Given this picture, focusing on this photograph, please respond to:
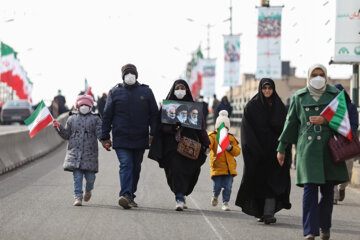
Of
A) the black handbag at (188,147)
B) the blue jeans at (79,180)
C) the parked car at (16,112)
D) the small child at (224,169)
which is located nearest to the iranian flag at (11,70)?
the parked car at (16,112)

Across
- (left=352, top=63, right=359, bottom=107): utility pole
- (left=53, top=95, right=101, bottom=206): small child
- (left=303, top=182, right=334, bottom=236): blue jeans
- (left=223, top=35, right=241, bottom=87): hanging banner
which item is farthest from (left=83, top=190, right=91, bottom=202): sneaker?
(left=223, top=35, right=241, bottom=87): hanging banner

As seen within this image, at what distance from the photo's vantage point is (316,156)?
29.1 feet

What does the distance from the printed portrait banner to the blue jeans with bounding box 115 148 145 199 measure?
2.16 feet

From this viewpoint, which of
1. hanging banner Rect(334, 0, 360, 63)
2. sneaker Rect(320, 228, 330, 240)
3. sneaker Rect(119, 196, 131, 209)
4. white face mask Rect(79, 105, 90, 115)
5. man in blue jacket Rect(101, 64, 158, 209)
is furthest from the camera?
hanging banner Rect(334, 0, 360, 63)

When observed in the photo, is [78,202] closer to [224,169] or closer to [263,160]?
[224,169]

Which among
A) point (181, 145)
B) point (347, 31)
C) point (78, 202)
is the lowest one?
point (78, 202)

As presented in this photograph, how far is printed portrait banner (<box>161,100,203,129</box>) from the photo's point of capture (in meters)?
12.1

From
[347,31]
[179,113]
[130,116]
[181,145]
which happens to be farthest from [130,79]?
[347,31]

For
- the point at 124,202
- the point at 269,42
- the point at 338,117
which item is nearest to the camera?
the point at 338,117

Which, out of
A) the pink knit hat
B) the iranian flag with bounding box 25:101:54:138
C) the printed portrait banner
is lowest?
the iranian flag with bounding box 25:101:54:138

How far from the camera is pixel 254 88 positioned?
109 m

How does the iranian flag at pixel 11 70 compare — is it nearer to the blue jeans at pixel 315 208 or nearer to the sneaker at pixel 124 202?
the sneaker at pixel 124 202

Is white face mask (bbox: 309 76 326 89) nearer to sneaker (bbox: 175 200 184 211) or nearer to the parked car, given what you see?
sneaker (bbox: 175 200 184 211)

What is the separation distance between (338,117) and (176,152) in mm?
3770
